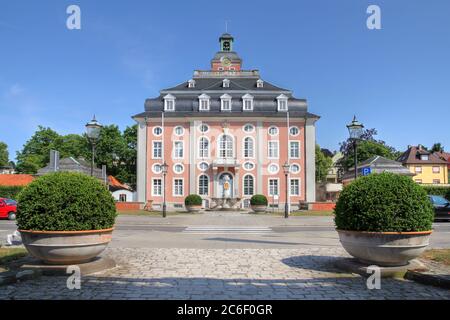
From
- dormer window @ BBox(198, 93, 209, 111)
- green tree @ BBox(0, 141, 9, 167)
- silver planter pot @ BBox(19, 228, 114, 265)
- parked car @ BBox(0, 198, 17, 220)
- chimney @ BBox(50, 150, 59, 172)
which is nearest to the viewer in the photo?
silver planter pot @ BBox(19, 228, 114, 265)

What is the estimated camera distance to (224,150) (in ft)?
141

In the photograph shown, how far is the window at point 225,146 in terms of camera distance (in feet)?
141

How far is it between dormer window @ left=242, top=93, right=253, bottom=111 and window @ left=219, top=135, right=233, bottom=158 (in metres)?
3.87

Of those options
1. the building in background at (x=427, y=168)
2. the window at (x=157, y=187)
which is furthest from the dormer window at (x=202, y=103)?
the building in background at (x=427, y=168)

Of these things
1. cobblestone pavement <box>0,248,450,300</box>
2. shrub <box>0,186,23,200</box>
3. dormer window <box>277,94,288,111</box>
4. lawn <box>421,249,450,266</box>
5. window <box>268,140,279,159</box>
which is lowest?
lawn <box>421,249,450,266</box>

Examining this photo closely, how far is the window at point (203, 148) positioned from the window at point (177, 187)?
11.8ft

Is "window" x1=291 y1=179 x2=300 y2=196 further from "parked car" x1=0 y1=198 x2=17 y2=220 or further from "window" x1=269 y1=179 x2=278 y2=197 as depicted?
"parked car" x1=0 y1=198 x2=17 y2=220

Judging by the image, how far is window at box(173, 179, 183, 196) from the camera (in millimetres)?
42469

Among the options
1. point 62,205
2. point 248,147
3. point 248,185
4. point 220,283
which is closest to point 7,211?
point 62,205

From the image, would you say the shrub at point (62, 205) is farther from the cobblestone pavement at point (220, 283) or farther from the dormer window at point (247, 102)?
the dormer window at point (247, 102)

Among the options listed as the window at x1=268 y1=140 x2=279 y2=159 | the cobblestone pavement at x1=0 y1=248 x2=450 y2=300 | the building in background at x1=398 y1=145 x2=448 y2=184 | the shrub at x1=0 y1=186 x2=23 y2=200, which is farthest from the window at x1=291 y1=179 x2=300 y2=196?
the building in background at x1=398 y1=145 x2=448 y2=184
